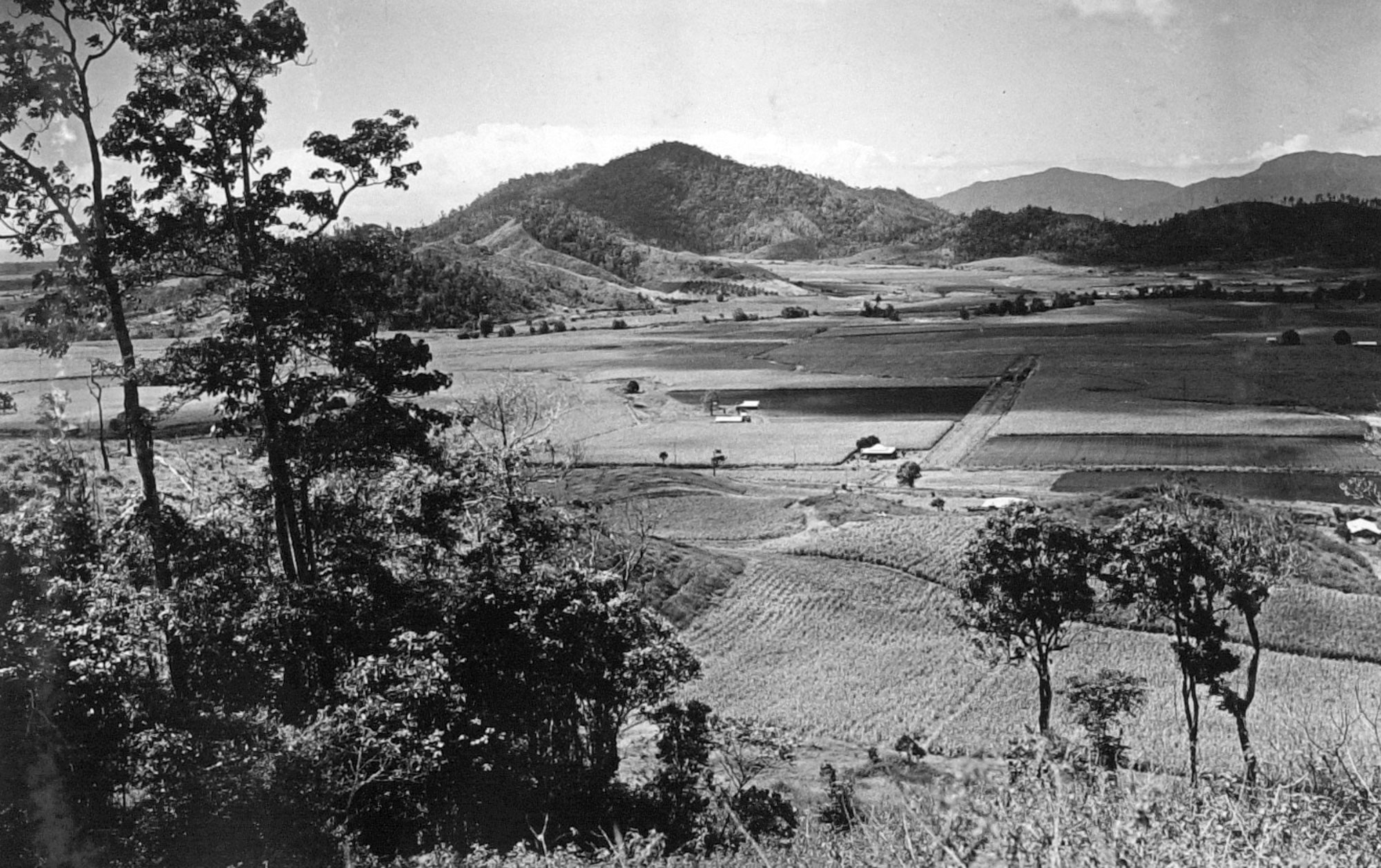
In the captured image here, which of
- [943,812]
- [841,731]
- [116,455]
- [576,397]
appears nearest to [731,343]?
[576,397]

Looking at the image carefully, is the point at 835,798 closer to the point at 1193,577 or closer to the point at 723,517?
the point at 1193,577

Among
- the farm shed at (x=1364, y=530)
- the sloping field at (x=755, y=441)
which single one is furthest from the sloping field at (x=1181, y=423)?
the farm shed at (x=1364, y=530)

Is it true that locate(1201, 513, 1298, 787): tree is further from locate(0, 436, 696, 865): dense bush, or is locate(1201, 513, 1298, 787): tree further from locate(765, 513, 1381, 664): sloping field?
locate(0, 436, 696, 865): dense bush

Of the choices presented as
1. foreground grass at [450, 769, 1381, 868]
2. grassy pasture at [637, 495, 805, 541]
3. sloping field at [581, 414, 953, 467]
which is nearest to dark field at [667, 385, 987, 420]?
sloping field at [581, 414, 953, 467]

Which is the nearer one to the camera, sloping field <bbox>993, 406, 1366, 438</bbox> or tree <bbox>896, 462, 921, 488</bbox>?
tree <bbox>896, 462, 921, 488</bbox>

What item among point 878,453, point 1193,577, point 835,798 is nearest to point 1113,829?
point 835,798

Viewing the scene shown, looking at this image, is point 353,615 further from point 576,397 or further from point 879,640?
point 576,397
